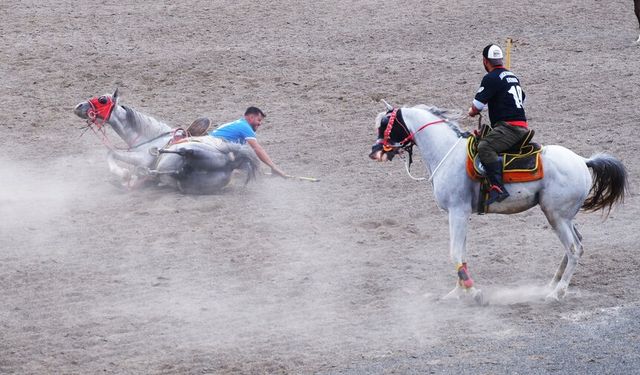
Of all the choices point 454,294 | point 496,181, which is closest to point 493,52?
point 496,181

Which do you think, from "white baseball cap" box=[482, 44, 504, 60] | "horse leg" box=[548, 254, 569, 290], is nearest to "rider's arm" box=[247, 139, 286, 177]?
"white baseball cap" box=[482, 44, 504, 60]

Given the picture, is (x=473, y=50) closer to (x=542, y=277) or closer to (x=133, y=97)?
(x=133, y=97)

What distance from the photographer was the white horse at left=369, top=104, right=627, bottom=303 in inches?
453

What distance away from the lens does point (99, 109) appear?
15344 mm

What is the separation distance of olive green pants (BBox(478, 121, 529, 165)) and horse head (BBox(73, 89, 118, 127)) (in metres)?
5.93

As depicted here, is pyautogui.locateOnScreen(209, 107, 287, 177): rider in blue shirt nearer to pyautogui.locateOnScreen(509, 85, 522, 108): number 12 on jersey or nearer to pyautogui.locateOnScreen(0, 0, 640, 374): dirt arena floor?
pyautogui.locateOnScreen(0, 0, 640, 374): dirt arena floor

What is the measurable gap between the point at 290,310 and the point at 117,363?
6.62 feet

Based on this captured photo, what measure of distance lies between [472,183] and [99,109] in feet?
19.5

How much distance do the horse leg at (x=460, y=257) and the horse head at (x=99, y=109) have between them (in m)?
5.73

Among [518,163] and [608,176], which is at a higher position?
[518,163]

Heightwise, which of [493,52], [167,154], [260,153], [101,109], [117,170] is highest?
[493,52]

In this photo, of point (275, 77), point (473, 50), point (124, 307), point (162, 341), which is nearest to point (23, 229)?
point (124, 307)

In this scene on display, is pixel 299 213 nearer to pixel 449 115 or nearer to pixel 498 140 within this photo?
pixel 449 115

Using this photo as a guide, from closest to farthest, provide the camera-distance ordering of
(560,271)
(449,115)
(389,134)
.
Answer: (560,271) → (389,134) → (449,115)
